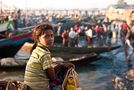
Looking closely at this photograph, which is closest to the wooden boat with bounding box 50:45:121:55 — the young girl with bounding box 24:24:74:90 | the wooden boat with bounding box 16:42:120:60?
the wooden boat with bounding box 16:42:120:60

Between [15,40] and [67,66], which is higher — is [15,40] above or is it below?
below

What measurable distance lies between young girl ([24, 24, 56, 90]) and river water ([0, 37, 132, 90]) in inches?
334

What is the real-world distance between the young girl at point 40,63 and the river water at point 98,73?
8.48 meters

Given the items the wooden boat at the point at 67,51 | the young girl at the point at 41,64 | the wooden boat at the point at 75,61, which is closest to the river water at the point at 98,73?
the wooden boat at the point at 75,61

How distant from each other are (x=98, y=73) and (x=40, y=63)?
12.5 metres

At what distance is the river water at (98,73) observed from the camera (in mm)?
12971

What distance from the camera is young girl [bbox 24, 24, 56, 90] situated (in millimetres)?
3488

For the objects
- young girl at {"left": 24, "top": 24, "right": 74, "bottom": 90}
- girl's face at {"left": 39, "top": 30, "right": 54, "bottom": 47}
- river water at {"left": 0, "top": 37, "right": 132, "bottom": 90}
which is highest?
girl's face at {"left": 39, "top": 30, "right": 54, "bottom": 47}

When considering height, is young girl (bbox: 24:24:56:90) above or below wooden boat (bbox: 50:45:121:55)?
above

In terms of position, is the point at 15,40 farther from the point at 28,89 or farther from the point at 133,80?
the point at 28,89

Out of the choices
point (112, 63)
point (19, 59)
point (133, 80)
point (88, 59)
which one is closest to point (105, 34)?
point (112, 63)

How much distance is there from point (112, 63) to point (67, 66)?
1483cm

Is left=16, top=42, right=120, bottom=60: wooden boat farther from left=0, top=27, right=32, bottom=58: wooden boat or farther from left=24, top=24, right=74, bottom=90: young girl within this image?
left=24, top=24, right=74, bottom=90: young girl

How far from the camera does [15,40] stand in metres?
18.0
